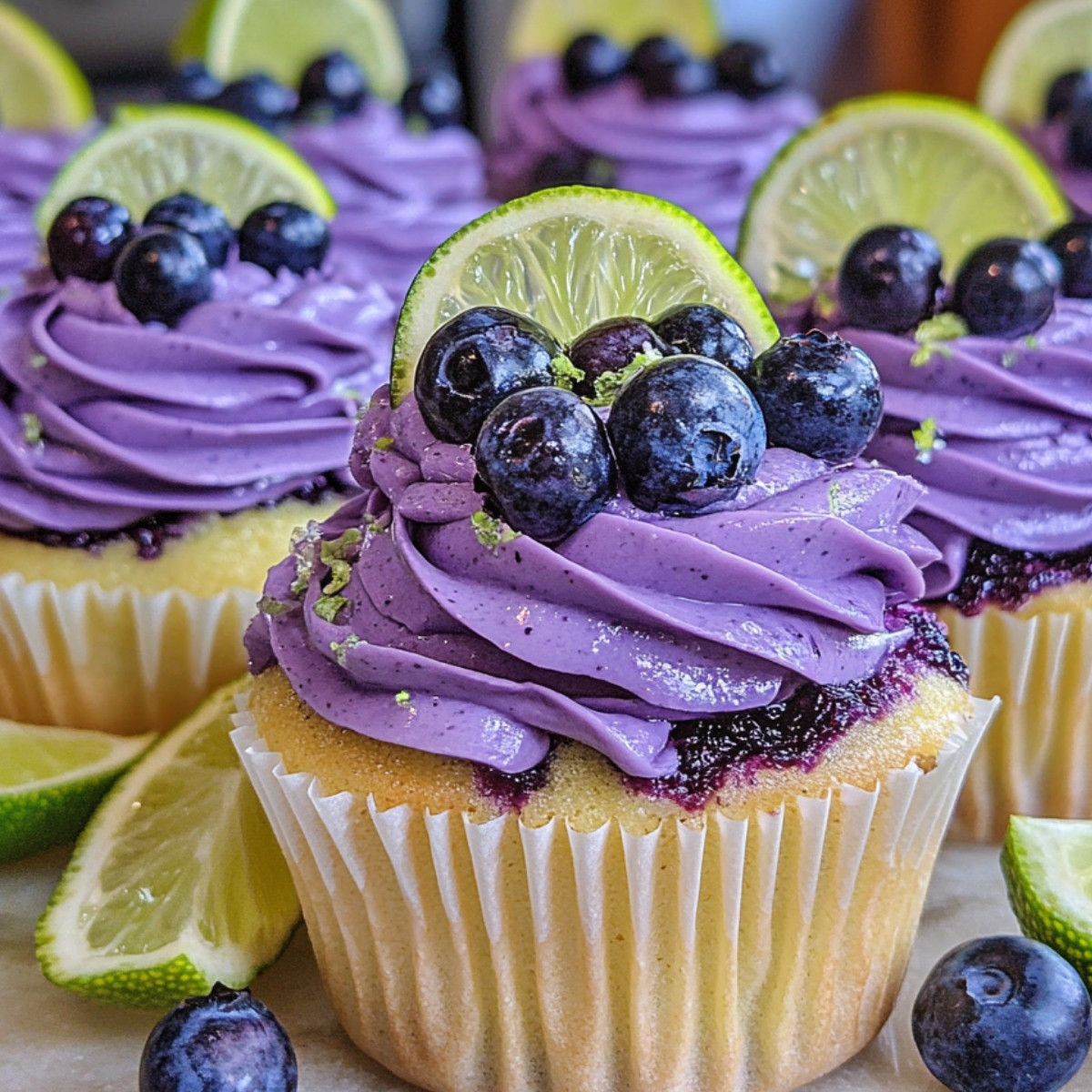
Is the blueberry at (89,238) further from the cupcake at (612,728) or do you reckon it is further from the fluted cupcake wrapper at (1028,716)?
the fluted cupcake wrapper at (1028,716)

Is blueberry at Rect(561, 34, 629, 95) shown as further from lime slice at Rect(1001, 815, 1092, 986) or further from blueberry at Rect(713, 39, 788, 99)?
lime slice at Rect(1001, 815, 1092, 986)

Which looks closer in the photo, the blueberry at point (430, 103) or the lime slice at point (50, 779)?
the lime slice at point (50, 779)

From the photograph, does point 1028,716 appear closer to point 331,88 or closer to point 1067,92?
point 1067,92

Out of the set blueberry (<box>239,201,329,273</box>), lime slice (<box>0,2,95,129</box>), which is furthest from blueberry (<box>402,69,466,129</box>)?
blueberry (<box>239,201,329,273</box>)

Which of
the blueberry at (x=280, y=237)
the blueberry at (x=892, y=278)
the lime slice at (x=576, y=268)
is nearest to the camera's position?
the lime slice at (x=576, y=268)

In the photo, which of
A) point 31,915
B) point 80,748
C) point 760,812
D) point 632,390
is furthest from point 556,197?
point 31,915

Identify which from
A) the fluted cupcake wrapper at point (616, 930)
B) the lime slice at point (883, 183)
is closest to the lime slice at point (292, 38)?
the lime slice at point (883, 183)

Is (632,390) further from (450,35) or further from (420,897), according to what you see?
(450,35)
